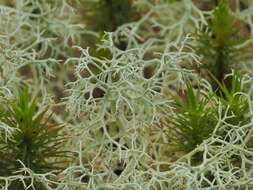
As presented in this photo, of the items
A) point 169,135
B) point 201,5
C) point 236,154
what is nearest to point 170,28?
point 201,5

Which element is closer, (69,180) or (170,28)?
(69,180)

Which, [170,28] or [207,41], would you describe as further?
[170,28]

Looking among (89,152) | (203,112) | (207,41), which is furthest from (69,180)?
(207,41)

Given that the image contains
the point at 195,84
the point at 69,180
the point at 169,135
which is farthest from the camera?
the point at 195,84

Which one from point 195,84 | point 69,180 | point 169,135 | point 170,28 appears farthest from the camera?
point 170,28

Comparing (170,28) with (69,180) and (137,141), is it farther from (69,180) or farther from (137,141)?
(69,180)

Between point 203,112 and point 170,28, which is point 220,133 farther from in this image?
→ point 170,28

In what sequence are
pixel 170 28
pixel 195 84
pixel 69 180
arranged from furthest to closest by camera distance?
pixel 170 28
pixel 195 84
pixel 69 180

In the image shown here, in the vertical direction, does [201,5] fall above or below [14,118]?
above

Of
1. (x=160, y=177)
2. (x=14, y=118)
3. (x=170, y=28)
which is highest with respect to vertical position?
(x=170, y=28)
